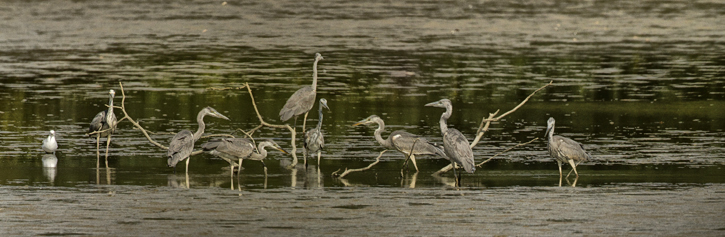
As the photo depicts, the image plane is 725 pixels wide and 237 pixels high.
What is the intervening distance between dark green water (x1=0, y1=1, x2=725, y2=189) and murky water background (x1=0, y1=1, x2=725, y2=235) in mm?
68

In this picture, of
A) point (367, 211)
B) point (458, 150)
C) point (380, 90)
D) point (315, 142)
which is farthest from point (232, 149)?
point (380, 90)

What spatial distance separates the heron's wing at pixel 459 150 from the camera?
13.5 meters

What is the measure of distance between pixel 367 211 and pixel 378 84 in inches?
575

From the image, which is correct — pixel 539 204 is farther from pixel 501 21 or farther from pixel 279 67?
pixel 501 21

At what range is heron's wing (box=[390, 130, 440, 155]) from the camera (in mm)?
14625

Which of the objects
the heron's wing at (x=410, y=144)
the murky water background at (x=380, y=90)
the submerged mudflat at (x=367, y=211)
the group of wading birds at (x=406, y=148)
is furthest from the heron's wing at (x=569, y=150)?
the heron's wing at (x=410, y=144)

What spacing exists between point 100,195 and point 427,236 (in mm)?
4028

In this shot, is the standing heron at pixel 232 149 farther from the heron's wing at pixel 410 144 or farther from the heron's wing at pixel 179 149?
the heron's wing at pixel 410 144

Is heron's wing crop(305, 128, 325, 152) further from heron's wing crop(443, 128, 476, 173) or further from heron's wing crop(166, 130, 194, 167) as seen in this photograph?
heron's wing crop(443, 128, 476, 173)

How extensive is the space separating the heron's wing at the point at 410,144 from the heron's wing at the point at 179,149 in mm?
2573

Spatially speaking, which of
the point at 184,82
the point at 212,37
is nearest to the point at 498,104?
the point at 184,82

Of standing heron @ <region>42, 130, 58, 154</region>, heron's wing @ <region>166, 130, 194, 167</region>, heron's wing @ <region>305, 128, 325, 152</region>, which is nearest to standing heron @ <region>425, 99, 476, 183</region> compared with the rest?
heron's wing @ <region>305, 128, 325, 152</region>

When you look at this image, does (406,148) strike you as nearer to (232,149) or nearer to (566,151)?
(566,151)

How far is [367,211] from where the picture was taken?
1146 centimetres
